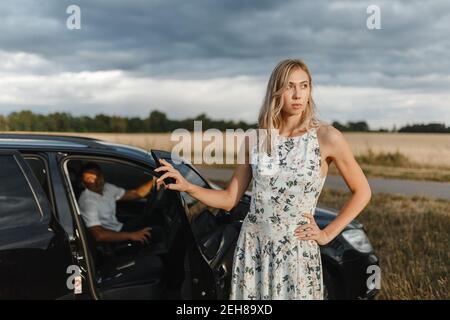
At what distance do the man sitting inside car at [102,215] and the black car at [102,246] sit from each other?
0.30ft

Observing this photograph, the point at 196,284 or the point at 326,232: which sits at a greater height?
the point at 326,232

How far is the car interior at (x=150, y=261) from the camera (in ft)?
11.5

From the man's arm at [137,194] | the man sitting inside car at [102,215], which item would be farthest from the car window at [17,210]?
the man's arm at [137,194]

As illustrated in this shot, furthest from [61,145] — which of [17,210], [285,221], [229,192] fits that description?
[285,221]

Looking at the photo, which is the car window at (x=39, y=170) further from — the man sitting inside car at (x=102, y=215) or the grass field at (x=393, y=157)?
the grass field at (x=393, y=157)

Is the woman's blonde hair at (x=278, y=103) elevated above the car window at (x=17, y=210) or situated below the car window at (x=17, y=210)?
above

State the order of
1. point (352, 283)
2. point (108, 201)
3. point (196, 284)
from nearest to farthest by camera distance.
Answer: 1. point (196, 284)
2. point (352, 283)
3. point (108, 201)

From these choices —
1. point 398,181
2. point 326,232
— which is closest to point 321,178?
point 326,232

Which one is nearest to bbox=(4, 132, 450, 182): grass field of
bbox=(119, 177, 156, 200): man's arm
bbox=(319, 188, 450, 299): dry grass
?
bbox=(319, 188, 450, 299): dry grass

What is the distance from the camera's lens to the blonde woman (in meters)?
2.68

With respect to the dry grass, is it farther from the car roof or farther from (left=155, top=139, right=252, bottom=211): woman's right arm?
the car roof

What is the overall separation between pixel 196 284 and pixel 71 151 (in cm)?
120
